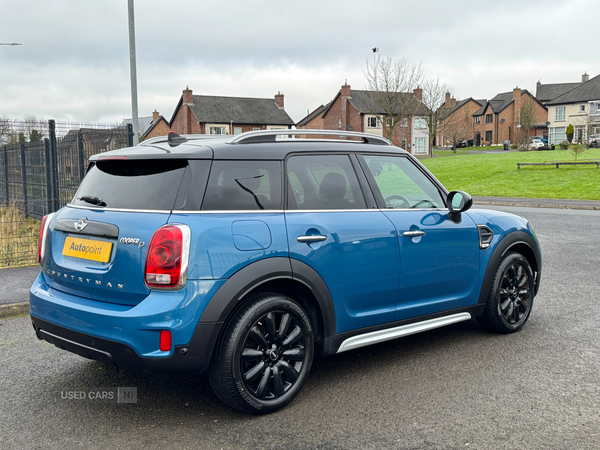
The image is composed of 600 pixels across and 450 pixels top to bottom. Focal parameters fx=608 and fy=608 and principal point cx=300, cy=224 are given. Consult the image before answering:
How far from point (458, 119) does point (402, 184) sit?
8661 centimetres

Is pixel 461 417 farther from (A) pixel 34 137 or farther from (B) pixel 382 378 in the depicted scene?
(A) pixel 34 137

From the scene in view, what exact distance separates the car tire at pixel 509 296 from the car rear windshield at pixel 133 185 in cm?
304

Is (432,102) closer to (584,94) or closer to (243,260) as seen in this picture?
(584,94)

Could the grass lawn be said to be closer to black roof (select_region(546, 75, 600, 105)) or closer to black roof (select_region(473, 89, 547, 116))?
black roof (select_region(546, 75, 600, 105))

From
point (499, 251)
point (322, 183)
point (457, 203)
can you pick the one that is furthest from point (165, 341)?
point (499, 251)

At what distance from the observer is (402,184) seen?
4781mm

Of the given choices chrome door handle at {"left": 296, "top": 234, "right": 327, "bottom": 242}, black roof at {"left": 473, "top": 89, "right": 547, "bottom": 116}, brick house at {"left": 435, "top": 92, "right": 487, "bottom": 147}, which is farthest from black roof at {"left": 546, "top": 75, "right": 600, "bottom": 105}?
chrome door handle at {"left": 296, "top": 234, "right": 327, "bottom": 242}

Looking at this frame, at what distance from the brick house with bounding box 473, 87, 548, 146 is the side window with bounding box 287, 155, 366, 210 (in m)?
93.7

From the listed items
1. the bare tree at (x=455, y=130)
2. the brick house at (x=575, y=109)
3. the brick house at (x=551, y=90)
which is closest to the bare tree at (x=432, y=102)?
the bare tree at (x=455, y=130)

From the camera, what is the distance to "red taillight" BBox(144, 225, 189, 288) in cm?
344

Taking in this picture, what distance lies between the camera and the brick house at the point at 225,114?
73562 millimetres

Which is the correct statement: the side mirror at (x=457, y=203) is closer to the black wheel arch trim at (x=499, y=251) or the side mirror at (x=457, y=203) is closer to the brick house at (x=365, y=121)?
the black wheel arch trim at (x=499, y=251)

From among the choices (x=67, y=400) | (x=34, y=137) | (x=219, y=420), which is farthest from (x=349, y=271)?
(x=34, y=137)

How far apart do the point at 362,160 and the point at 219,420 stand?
2128 millimetres
